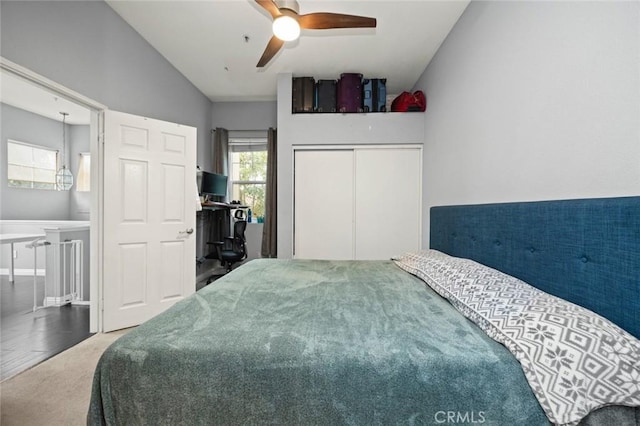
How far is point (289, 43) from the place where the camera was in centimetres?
284

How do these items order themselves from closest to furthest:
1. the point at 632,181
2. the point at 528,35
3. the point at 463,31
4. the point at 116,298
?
1. the point at 632,181
2. the point at 528,35
3. the point at 463,31
4. the point at 116,298

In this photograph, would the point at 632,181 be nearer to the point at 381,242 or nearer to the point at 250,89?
the point at 381,242

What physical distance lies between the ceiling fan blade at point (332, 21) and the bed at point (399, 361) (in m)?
1.75

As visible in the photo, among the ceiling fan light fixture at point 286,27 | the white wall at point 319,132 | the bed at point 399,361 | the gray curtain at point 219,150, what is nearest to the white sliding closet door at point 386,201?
the white wall at point 319,132

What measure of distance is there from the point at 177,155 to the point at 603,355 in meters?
3.51

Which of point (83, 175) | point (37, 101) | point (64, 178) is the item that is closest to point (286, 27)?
point (37, 101)

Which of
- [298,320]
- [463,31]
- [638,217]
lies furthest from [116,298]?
[463,31]

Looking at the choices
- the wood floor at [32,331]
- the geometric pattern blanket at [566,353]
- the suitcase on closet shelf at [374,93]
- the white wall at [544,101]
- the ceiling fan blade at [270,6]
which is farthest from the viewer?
the suitcase on closet shelf at [374,93]

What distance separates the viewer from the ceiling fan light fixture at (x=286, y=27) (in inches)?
72.0

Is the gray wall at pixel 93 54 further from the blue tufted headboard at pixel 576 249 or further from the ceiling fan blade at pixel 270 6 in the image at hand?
the blue tufted headboard at pixel 576 249

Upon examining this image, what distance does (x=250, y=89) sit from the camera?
13.3ft

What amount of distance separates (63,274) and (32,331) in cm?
87

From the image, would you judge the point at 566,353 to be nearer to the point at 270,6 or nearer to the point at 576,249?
the point at 576,249

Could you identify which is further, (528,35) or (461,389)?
(528,35)
